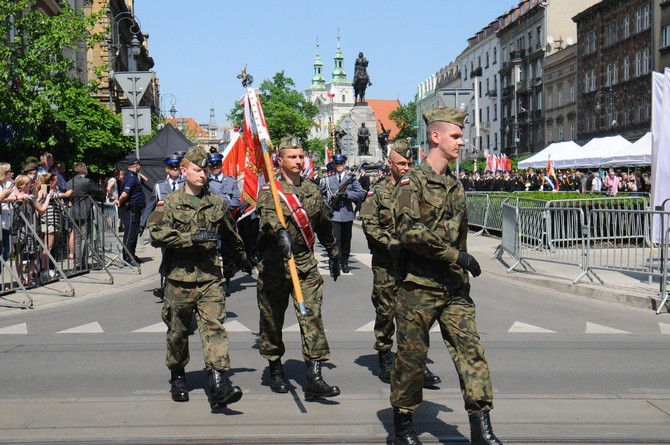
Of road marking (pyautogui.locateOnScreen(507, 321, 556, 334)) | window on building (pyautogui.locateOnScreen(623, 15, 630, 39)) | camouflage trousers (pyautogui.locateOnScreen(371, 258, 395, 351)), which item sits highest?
window on building (pyautogui.locateOnScreen(623, 15, 630, 39))

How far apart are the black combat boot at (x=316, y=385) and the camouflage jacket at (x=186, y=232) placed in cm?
95

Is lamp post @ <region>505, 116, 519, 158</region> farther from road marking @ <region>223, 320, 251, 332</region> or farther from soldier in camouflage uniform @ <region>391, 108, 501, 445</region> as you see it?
soldier in camouflage uniform @ <region>391, 108, 501, 445</region>

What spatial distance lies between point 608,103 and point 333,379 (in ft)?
185

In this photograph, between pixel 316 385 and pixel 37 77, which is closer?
pixel 316 385

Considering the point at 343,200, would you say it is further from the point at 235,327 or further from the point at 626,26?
the point at 626,26

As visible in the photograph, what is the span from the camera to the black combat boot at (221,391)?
6492mm

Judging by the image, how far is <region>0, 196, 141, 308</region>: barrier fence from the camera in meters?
13.4

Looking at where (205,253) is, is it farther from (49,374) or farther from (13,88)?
(13,88)

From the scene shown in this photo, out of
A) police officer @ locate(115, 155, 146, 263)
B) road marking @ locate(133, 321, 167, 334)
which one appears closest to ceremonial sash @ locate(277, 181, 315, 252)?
road marking @ locate(133, 321, 167, 334)

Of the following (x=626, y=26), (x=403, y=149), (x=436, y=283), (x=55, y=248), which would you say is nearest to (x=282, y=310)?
(x=403, y=149)

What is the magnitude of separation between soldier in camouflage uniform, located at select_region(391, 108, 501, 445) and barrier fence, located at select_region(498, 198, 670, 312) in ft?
24.2

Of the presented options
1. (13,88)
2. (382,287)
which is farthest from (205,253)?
(13,88)

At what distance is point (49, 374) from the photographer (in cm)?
804

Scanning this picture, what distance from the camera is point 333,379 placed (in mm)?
7707
